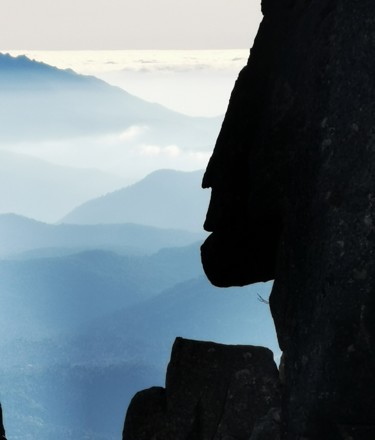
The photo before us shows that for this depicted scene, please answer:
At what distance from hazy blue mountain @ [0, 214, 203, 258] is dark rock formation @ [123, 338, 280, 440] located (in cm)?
10353

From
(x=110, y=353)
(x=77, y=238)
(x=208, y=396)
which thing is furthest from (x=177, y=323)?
(x=208, y=396)

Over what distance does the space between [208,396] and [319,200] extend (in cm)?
377

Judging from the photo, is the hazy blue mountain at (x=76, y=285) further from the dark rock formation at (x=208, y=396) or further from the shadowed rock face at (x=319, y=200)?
the shadowed rock face at (x=319, y=200)

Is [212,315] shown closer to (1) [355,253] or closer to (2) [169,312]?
(2) [169,312]

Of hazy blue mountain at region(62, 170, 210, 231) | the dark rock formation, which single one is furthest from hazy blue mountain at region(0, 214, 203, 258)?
the dark rock formation

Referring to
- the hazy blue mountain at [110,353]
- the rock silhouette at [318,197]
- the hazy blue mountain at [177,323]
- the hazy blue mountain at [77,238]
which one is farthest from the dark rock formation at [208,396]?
the hazy blue mountain at [77,238]

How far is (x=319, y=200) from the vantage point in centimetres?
572

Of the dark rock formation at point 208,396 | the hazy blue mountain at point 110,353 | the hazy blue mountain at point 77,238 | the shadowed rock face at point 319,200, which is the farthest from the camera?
the hazy blue mountain at point 77,238

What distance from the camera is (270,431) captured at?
761 centimetres

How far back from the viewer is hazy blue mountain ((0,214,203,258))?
11456cm

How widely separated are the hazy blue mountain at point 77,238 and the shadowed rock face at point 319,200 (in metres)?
106

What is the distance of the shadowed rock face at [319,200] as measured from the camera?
545 cm

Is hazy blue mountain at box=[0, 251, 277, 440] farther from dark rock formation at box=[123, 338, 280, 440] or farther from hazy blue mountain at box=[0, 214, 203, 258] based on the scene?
dark rock formation at box=[123, 338, 280, 440]

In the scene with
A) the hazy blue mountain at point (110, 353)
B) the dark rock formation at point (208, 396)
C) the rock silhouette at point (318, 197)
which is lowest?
the hazy blue mountain at point (110, 353)
